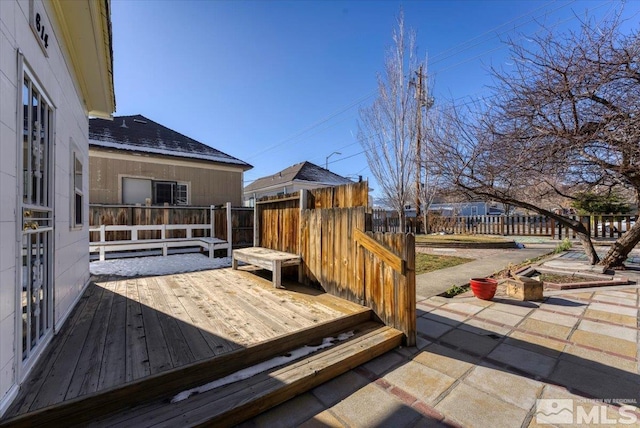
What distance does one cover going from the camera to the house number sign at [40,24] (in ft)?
6.22

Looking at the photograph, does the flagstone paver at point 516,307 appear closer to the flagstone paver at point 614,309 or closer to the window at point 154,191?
the flagstone paver at point 614,309

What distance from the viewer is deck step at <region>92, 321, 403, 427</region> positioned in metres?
1.51

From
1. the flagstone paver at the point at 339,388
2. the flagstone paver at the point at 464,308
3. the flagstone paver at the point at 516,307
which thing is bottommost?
the flagstone paver at the point at 339,388

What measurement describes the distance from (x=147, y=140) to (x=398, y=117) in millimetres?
10399

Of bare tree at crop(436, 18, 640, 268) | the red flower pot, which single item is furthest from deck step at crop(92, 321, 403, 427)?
bare tree at crop(436, 18, 640, 268)

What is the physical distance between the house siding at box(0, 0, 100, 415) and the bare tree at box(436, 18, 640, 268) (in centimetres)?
682

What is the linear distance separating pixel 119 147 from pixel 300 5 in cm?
720

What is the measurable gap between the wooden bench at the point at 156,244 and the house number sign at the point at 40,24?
544 centimetres

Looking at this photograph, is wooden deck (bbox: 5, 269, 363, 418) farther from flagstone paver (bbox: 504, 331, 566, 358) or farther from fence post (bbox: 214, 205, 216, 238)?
fence post (bbox: 214, 205, 216, 238)

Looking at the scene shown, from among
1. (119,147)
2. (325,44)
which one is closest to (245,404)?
(119,147)

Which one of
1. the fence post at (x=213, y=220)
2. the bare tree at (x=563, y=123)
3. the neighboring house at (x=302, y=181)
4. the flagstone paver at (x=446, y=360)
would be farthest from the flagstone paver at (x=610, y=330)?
the neighboring house at (x=302, y=181)

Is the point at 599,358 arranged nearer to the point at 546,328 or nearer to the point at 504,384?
the point at 546,328

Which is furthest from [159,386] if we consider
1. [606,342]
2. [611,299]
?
[611,299]

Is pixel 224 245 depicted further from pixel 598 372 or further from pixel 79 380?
pixel 598 372
